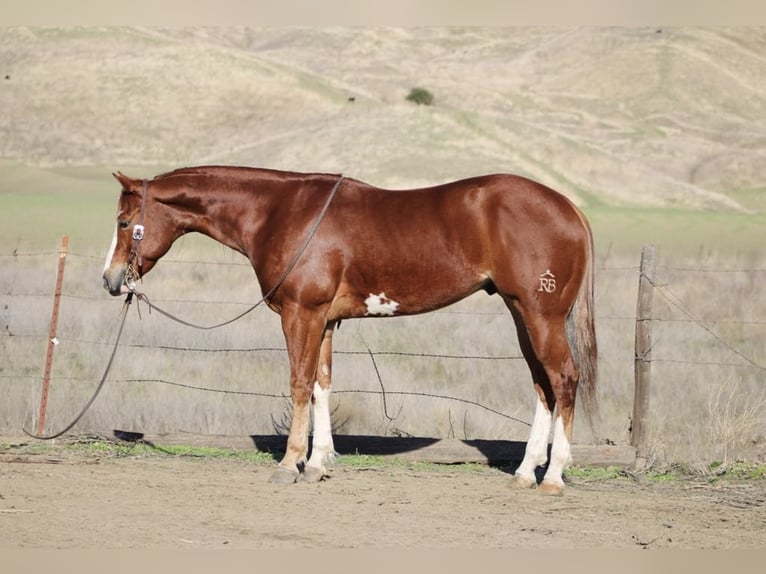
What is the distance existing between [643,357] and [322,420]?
9.01 feet

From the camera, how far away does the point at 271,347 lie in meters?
13.1

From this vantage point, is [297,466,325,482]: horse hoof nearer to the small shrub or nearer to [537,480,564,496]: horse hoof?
[537,480,564,496]: horse hoof

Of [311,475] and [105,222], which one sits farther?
[105,222]

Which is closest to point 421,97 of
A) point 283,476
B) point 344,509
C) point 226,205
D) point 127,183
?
point 226,205

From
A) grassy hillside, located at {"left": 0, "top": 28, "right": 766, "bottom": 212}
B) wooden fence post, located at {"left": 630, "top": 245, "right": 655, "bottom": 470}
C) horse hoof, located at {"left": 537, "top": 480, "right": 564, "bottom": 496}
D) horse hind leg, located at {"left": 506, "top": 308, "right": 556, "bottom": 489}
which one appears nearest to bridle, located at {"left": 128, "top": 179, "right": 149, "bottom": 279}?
horse hind leg, located at {"left": 506, "top": 308, "right": 556, "bottom": 489}

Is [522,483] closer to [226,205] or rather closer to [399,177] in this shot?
[226,205]

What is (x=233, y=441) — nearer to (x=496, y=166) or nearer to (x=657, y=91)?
(x=496, y=166)

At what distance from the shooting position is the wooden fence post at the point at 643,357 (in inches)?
353

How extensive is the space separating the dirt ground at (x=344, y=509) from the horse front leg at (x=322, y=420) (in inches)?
5.7

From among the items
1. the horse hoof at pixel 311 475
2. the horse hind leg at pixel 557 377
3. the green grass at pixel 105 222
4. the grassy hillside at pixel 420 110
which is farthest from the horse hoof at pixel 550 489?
the grassy hillside at pixel 420 110

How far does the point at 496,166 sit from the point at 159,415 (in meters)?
36.1

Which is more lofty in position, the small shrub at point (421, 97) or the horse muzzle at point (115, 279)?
the small shrub at point (421, 97)

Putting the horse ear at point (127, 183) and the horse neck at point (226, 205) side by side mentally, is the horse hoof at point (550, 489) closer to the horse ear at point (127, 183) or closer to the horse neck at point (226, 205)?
the horse neck at point (226, 205)

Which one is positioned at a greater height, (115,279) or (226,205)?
(226,205)
